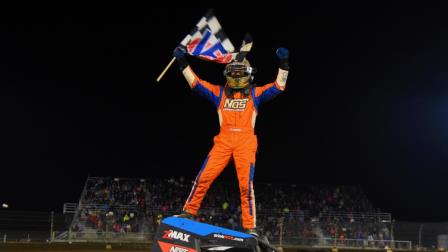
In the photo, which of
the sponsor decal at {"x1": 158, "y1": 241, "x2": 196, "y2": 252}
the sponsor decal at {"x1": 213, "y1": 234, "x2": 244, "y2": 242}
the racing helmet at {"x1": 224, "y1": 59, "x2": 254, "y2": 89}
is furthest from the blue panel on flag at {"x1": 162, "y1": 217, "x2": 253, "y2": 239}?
the racing helmet at {"x1": 224, "y1": 59, "x2": 254, "y2": 89}

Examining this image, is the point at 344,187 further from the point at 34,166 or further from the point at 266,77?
the point at 34,166

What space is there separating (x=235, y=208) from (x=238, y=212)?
485 millimetres

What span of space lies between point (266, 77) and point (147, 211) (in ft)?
25.5

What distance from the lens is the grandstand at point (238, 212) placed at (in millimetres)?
16953

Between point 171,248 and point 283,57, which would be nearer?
point 171,248

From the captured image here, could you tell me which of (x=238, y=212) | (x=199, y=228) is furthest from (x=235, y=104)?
(x=238, y=212)

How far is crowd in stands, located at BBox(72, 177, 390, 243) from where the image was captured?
56.5ft

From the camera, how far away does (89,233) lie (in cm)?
1673

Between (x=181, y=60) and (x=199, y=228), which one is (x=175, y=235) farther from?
(x=181, y=60)

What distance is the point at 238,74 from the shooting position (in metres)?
6.12

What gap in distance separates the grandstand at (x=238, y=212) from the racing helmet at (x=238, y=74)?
34.7 feet

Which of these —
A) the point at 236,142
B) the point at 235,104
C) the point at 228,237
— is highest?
the point at 235,104

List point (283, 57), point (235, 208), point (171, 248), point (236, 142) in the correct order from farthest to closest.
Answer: point (235, 208), point (283, 57), point (236, 142), point (171, 248)

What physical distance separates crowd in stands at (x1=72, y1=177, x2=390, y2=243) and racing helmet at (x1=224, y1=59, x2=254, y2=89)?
35.2ft
